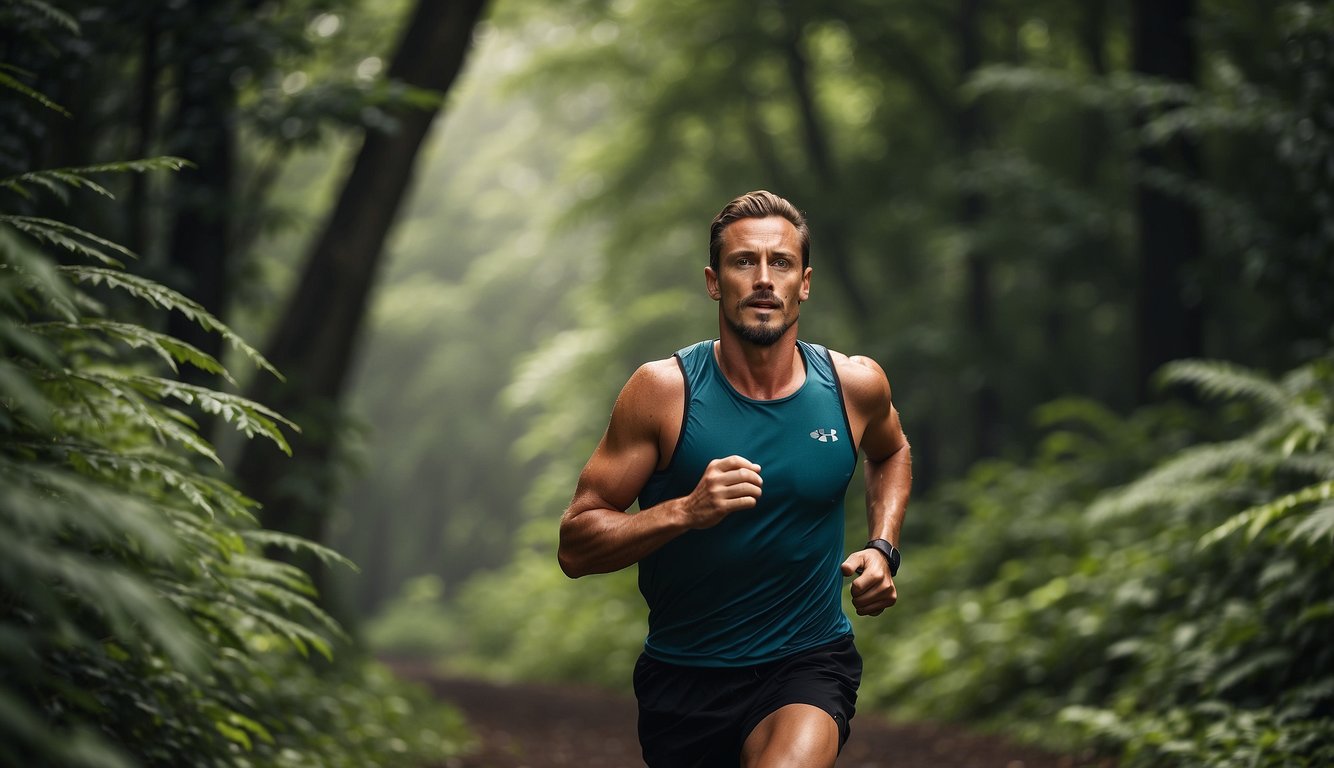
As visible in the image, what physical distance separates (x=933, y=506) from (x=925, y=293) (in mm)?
4145

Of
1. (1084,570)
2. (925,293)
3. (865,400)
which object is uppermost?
(925,293)

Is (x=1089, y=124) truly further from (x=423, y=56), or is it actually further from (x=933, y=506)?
(x=423, y=56)

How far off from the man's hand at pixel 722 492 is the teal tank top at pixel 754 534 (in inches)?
11.7

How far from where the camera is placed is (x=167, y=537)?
2.09m

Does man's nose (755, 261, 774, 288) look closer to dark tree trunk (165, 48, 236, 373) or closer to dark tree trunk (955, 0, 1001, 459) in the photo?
dark tree trunk (165, 48, 236, 373)

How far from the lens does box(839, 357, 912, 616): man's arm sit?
130 inches

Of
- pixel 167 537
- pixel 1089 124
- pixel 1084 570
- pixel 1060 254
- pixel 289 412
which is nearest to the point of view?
pixel 167 537

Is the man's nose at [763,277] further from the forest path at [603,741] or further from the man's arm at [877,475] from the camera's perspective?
the forest path at [603,741]

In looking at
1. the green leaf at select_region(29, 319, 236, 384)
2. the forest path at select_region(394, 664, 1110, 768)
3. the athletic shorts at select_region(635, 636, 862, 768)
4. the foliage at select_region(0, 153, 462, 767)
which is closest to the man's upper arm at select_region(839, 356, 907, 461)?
the athletic shorts at select_region(635, 636, 862, 768)

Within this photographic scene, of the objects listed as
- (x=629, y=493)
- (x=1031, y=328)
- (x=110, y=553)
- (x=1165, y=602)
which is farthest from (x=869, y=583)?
(x=1031, y=328)

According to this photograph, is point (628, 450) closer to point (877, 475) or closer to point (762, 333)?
point (762, 333)

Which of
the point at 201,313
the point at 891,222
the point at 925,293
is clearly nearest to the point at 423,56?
the point at 201,313

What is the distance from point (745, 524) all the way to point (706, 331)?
13.8 metres

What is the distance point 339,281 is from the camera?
7895mm
